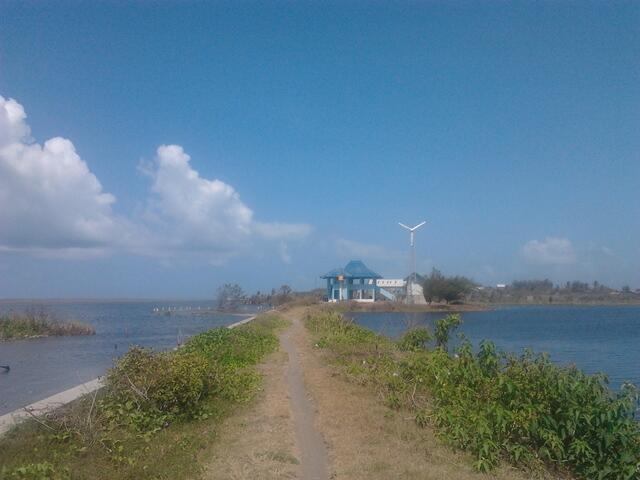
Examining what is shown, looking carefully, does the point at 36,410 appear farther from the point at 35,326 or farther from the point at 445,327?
A: the point at 35,326

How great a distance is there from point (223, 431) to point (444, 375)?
3760mm

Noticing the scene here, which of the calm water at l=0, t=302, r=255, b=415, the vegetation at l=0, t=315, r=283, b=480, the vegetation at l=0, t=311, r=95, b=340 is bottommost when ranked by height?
the calm water at l=0, t=302, r=255, b=415

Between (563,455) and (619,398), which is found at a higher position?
(619,398)

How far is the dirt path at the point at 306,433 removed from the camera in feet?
20.7

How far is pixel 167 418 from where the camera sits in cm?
823

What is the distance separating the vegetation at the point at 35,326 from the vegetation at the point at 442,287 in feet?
161

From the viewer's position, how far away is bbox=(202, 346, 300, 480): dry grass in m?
6.09

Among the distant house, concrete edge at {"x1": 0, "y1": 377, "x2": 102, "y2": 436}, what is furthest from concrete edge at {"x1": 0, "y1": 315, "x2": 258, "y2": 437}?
the distant house

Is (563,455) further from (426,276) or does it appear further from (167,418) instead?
(426,276)

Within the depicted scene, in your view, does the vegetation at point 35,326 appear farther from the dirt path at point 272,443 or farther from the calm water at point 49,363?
the dirt path at point 272,443

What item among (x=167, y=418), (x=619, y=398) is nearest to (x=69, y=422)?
(x=167, y=418)

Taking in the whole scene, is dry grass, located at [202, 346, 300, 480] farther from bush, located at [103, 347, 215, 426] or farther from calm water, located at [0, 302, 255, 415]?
calm water, located at [0, 302, 255, 415]

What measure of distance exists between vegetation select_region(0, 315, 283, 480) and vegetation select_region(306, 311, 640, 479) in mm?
3082

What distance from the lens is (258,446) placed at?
7.05m
